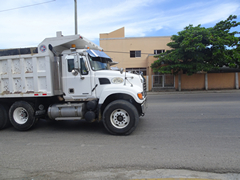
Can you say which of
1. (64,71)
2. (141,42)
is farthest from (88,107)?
(141,42)

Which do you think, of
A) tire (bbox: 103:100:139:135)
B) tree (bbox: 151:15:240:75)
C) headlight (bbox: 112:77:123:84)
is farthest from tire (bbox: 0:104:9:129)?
tree (bbox: 151:15:240:75)

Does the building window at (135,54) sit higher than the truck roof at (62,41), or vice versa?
the building window at (135,54)

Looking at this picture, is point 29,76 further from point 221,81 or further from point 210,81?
point 221,81

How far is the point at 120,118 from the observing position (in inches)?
199

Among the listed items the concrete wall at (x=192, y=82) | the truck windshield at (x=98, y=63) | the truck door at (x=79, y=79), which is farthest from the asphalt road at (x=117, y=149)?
the concrete wall at (x=192, y=82)

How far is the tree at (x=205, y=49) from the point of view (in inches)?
643

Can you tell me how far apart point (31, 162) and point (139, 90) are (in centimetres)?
318

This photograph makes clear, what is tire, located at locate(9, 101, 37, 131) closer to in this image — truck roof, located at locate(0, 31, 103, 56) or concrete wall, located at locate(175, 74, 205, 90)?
truck roof, located at locate(0, 31, 103, 56)

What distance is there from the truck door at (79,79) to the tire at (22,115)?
141 cm

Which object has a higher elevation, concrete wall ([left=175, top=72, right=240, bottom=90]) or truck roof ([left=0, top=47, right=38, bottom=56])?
truck roof ([left=0, top=47, right=38, bottom=56])

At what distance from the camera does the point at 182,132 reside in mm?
5207

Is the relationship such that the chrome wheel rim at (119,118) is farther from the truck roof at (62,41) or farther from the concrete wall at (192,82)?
the concrete wall at (192,82)

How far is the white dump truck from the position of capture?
522cm

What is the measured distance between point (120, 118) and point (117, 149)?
1088 millimetres
